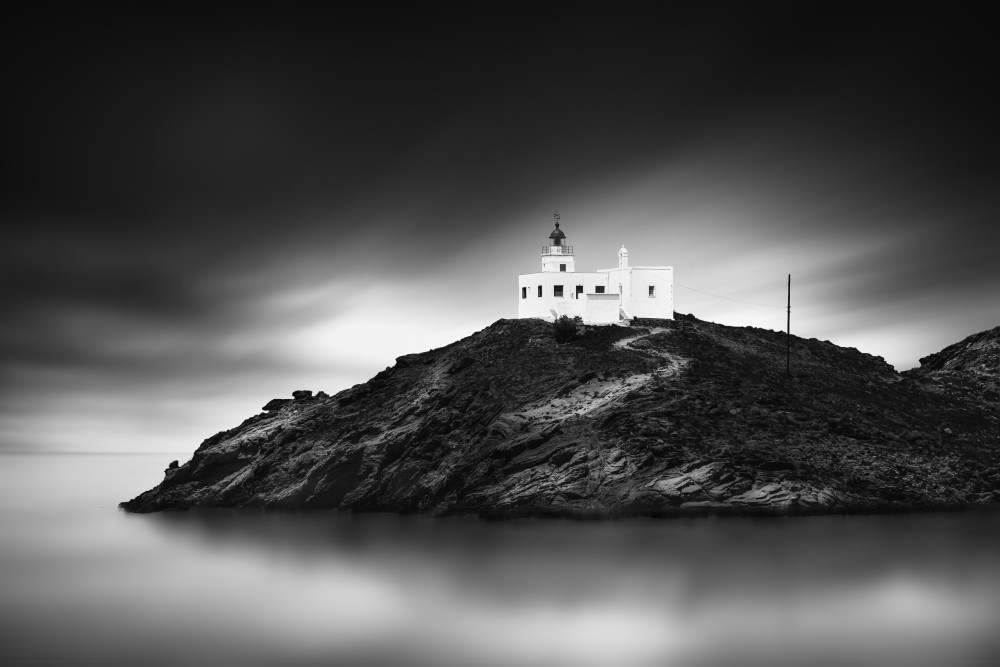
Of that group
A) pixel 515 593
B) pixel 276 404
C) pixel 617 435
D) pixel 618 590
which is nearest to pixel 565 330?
pixel 617 435

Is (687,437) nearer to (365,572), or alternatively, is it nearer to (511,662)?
(365,572)

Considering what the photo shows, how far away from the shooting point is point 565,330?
72125 millimetres

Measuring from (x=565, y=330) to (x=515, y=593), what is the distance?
3567 cm

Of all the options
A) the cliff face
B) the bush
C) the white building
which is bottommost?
the cliff face

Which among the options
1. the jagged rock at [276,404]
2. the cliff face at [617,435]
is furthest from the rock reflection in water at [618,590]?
the jagged rock at [276,404]

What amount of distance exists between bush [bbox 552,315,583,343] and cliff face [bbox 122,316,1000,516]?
22.2 inches

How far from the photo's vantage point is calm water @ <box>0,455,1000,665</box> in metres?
31.0

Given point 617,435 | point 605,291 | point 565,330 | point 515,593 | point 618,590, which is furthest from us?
point 605,291

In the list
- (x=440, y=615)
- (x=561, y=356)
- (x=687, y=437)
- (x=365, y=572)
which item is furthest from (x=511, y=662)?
(x=561, y=356)

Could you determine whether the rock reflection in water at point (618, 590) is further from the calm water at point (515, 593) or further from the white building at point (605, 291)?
the white building at point (605, 291)

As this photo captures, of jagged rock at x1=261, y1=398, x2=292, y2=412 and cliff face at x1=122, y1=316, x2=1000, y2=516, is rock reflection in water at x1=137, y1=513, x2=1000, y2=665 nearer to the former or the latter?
cliff face at x1=122, y1=316, x2=1000, y2=516

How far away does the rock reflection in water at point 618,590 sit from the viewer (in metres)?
30.8

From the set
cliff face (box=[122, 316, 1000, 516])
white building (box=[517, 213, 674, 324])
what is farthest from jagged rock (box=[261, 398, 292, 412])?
white building (box=[517, 213, 674, 324])

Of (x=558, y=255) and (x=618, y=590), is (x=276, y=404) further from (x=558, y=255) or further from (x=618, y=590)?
(x=618, y=590)
